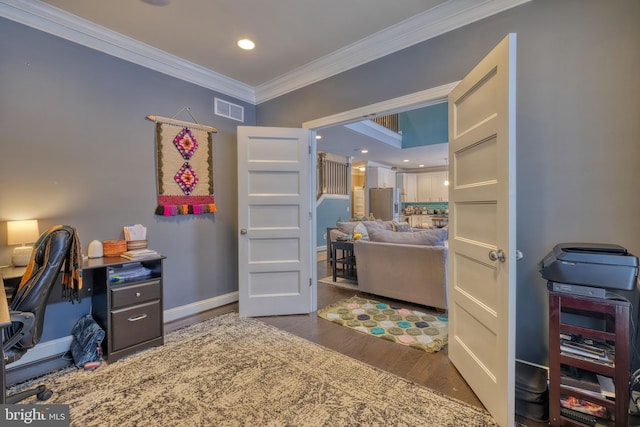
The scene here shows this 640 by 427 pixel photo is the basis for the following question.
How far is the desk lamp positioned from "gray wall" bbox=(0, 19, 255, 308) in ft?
0.46

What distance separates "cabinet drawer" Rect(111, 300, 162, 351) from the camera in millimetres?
2215

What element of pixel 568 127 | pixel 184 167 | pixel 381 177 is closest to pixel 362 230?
pixel 184 167

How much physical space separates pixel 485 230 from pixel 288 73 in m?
2.66

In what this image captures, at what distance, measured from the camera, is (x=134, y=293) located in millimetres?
2305

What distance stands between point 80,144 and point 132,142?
0.40 metres

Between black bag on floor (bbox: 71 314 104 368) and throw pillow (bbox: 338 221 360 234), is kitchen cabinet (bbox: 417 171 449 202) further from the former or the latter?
black bag on floor (bbox: 71 314 104 368)

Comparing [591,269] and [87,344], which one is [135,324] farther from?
[591,269]

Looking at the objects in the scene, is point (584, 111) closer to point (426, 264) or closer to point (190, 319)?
point (426, 264)

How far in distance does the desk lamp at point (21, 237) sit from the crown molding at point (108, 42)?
5.00 feet

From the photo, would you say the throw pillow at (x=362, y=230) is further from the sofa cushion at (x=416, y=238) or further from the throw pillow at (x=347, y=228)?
the sofa cushion at (x=416, y=238)

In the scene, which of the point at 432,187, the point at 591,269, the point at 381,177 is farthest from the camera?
the point at 432,187

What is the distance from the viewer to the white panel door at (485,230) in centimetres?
146

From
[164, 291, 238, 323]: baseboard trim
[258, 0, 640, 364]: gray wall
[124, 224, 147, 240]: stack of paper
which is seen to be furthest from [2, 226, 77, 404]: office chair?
[258, 0, 640, 364]: gray wall

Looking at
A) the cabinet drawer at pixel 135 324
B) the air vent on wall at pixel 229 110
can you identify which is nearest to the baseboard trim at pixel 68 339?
the cabinet drawer at pixel 135 324
